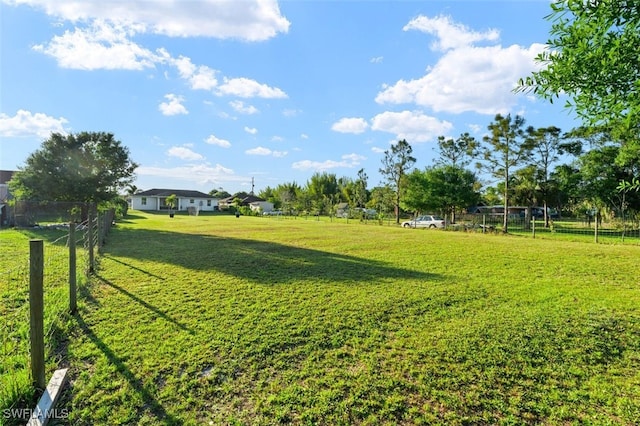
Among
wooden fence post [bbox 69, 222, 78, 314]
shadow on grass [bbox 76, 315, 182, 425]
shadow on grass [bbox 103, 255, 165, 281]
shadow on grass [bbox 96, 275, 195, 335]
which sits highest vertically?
wooden fence post [bbox 69, 222, 78, 314]

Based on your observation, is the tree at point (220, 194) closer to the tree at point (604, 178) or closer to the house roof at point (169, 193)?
the house roof at point (169, 193)

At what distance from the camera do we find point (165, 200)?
165 feet

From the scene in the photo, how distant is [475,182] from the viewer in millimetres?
27766

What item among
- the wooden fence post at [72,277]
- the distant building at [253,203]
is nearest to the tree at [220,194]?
the distant building at [253,203]

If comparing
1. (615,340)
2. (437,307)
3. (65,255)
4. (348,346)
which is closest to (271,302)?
(348,346)

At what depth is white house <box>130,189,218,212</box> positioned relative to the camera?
50.4 m

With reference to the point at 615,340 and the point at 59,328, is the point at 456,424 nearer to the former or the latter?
the point at 615,340

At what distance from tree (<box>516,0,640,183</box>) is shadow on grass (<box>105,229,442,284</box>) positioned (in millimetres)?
4556

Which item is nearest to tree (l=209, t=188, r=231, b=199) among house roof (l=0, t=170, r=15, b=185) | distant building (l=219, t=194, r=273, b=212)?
distant building (l=219, t=194, r=273, b=212)

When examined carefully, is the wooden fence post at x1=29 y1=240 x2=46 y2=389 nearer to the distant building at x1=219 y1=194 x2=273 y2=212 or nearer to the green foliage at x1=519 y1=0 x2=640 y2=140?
the green foliage at x1=519 y1=0 x2=640 y2=140

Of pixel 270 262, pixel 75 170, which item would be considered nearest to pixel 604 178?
pixel 270 262

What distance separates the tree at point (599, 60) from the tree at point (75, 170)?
1943cm

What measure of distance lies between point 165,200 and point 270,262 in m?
47.7

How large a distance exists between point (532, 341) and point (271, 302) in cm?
325
